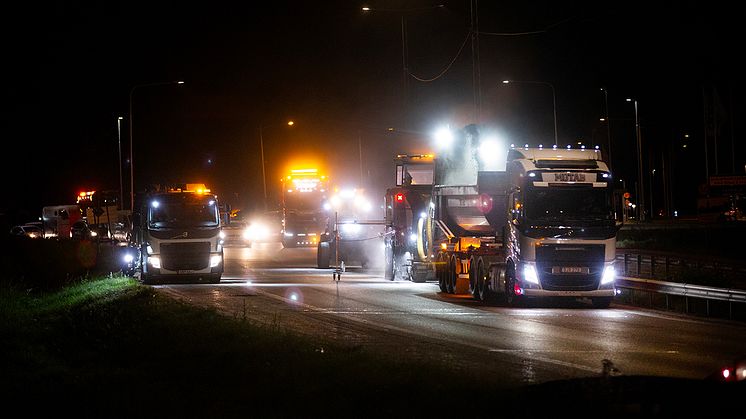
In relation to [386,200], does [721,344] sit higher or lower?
lower

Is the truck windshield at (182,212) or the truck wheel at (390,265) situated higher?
the truck windshield at (182,212)

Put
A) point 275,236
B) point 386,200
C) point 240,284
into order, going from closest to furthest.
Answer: point 240,284 < point 386,200 < point 275,236

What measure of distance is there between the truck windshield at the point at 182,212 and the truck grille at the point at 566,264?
41.0 ft

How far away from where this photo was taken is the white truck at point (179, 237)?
1313 inches

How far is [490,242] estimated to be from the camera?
2870 centimetres

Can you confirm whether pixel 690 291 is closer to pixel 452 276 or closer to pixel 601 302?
pixel 601 302

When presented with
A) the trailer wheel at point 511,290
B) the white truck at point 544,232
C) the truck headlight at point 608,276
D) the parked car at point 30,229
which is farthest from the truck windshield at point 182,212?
the parked car at point 30,229

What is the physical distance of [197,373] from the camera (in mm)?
12867

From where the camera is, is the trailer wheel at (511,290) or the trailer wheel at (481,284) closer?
the trailer wheel at (511,290)

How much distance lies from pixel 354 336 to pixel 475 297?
1014cm

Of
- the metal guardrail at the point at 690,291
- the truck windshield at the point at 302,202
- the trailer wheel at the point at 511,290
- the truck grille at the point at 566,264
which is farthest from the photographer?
the truck windshield at the point at 302,202

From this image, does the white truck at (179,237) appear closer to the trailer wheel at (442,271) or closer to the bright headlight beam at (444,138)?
the trailer wheel at (442,271)

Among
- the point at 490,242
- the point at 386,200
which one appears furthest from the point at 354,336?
the point at 386,200

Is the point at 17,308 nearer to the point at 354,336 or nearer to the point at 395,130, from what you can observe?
the point at 354,336
